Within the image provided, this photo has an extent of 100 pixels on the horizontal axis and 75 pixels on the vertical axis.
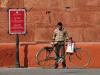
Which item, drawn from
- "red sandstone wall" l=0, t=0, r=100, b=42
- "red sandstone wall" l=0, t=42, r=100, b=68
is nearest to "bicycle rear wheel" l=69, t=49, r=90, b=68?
"red sandstone wall" l=0, t=42, r=100, b=68

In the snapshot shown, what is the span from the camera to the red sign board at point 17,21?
68.0 ft

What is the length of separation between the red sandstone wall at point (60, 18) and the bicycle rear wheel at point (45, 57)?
18.7 inches

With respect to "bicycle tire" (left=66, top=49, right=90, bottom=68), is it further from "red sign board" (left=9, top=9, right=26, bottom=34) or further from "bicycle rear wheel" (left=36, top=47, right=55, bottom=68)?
"red sign board" (left=9, top=9, right=26, bottom=34)

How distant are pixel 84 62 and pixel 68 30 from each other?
1228 mm

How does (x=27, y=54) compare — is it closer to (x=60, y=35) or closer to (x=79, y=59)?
(x=60, y=35)

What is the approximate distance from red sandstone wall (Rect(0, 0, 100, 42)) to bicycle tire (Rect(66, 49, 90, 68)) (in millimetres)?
446

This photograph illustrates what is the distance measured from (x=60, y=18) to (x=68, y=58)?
4.63 ft

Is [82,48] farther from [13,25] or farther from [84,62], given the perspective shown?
[13,25]

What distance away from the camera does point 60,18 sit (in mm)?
21062

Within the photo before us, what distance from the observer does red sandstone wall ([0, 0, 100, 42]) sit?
2097cm

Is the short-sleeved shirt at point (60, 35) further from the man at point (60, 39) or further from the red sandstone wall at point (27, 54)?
the red sandstone wall at point (27, 54)

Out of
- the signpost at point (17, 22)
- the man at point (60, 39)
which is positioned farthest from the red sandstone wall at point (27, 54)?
the man at point (60, 39)

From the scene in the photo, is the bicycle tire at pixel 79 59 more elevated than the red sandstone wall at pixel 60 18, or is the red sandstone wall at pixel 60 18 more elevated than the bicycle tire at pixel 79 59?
the red sandstone wall at pixel 60 18

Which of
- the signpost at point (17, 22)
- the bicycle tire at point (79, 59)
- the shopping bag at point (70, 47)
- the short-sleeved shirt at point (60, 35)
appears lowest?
the bicycle tire at point (79, 59)
